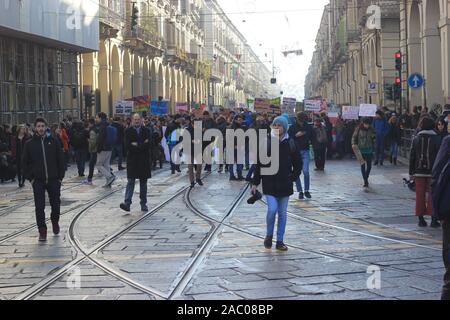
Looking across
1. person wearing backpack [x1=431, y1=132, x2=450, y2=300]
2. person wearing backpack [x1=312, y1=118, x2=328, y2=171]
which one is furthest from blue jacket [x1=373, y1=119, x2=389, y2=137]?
person wearing backpack [x1=431, y1=132, x2=450, y2=300]

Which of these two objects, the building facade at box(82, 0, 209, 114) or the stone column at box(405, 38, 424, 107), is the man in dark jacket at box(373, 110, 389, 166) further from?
the building facade at box(82, 0, 209, 114)

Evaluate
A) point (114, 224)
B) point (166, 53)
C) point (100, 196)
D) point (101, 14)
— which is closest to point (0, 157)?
point (100, 196)

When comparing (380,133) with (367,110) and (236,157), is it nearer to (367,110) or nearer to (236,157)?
(367,110)

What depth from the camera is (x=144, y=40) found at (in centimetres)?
5153

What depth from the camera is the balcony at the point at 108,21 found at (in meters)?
40.9

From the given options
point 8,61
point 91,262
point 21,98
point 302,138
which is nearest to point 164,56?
point 21,98

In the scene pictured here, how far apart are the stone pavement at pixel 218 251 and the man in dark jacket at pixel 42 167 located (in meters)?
0.54

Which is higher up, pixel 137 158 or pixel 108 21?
pixel 108 21

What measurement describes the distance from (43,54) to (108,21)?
869cm

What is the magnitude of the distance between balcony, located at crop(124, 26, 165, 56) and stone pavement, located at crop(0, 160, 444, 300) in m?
→ 32.8

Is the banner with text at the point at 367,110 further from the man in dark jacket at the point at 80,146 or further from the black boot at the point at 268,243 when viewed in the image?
the black boot at the point at 268,243

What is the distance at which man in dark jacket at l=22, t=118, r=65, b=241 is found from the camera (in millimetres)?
11086

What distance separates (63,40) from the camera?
32031mm

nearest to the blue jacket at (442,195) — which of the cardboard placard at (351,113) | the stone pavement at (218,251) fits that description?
the stone pavement at (218,251)
